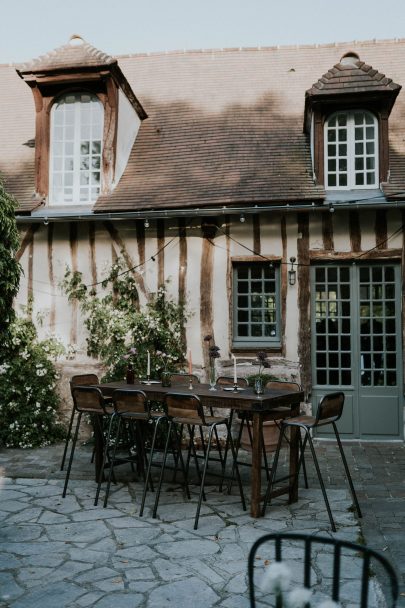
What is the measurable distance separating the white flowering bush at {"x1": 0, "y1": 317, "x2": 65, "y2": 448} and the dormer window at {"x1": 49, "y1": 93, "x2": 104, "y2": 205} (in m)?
2.12

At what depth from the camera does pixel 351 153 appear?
825 centimetres

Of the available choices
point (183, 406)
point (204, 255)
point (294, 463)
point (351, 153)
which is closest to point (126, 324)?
point (204, 255)

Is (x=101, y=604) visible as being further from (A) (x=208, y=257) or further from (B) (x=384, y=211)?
(B) (x=384, y=211)

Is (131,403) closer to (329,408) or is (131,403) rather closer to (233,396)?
(233,396)

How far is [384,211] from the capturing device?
7.84 metres

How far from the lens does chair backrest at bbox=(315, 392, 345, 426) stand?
15.2 ft

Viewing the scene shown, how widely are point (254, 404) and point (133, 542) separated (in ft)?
4.45

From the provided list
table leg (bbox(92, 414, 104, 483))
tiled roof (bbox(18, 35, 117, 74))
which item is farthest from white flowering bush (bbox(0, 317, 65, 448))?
tiled roof (bbox(18, 35, 117, 74))

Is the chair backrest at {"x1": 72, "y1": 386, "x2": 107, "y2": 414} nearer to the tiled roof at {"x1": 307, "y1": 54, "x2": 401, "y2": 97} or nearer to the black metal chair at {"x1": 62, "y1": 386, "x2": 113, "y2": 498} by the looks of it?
the black metal chair at {"x1": 62, "y1": 386, "x2": 113, "y2": 498}

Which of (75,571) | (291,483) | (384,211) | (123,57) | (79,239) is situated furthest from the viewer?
(123,57)

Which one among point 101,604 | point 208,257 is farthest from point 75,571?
point 208,257

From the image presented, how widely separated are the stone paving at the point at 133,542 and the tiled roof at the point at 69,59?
5.44m

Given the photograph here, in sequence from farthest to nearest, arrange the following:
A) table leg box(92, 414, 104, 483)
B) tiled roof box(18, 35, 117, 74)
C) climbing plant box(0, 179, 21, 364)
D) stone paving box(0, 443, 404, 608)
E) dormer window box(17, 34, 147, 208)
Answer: dormer window box(17, 34, 147, 208), tiled roof box(18, 35, 117, 74), climbing plant box(0, 179, 21, 364), table leg box(92, 414, 104, 483), stone paving box(0, 443, 404, 608)

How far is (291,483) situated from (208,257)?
12.1 feet
